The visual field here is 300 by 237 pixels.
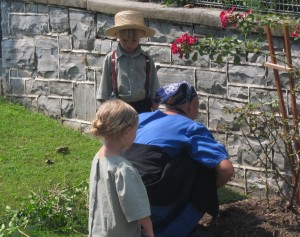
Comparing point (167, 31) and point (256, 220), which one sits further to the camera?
point (167, 31)

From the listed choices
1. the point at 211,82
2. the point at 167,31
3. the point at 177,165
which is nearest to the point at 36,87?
the point at 167,31

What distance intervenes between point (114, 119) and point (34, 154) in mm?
3789

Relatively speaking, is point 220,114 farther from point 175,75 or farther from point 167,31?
point 167,31

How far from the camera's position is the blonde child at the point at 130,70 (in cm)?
650

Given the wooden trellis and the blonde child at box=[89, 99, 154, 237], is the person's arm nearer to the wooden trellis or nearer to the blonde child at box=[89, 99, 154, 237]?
the wooden trellis

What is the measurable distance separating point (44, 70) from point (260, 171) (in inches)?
123

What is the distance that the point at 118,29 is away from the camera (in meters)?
6.50

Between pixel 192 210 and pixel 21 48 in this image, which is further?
pixel 21 48

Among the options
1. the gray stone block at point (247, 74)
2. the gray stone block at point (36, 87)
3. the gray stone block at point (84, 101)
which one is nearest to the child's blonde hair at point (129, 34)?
the gray stone block at point (247, 74)

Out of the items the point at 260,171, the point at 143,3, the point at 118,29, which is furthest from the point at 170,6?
the point at 260,171

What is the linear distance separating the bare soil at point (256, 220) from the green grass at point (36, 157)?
0.63 meters

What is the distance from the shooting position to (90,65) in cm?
839

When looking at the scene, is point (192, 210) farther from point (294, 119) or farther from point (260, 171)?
point (260, 171)

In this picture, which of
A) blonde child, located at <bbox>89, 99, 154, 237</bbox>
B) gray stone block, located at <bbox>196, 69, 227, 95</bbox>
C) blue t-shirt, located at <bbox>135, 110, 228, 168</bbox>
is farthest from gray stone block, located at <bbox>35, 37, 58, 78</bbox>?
blonde child, located at <bbox>89, 99, 154, 237</bbox>
